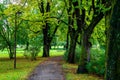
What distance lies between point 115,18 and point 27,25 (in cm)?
3728

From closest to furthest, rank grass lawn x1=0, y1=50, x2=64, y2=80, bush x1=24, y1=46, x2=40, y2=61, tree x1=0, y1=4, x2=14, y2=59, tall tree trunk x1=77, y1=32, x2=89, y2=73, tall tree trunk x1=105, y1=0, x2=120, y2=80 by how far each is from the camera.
Answer: tall tree trunk x1=105, y1=0, x2=120, y2=80 → grass lawn x1=0, y1=50, x2=64, y2=80 → tall tree trunk x1=77, y1=32, x2=89, y2=73 → bush x1=24, y1=46, x2=40, y2=61 → tree x1=0, y1=4, x2=14, y2=59

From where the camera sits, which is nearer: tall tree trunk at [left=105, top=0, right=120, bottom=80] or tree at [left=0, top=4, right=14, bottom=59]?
tall tree trunk at [left=105, top=0, right=120, bottom=80]

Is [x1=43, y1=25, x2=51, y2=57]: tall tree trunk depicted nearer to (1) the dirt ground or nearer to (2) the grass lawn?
(2) the grass lawn

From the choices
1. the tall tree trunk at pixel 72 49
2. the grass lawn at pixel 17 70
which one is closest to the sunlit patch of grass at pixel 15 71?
the grass lawn at pixel 17 70

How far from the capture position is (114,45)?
9.84 m

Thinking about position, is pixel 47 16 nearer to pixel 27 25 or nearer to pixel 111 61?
pixel 27 25

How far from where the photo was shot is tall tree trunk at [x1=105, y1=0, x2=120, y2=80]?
9.77 meters

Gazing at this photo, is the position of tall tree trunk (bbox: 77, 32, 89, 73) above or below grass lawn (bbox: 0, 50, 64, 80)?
above

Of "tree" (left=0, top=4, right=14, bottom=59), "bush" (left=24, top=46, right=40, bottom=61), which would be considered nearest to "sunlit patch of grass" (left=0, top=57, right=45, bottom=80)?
"bush" (left=24, top=46, right=40, bottom=61)

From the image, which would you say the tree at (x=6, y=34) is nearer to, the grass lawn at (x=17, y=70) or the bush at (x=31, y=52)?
the bush at (x=31, y=52)

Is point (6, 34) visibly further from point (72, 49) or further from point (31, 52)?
point (72, 49)

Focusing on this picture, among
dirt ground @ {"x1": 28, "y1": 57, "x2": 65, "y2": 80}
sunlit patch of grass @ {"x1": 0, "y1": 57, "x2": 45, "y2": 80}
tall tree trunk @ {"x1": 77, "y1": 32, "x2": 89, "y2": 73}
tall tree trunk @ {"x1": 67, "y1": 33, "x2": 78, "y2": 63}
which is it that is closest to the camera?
dirt ground @ {"x1": 28, "y1": 57, "x2": 65, "y2": 80}

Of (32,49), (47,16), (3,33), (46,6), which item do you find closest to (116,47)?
(47,16)

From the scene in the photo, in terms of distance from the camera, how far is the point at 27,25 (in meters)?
46.4
